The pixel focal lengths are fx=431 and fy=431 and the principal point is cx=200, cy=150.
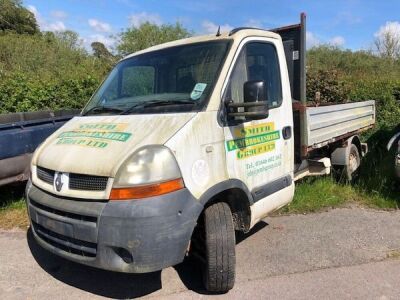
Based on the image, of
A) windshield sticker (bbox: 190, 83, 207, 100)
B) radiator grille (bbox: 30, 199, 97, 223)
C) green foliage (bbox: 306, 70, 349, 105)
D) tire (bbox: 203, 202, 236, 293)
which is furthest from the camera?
green foliage (bbox: 306, 70, 349, 105)

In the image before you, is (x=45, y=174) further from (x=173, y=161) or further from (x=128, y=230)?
(x=173, y=161)

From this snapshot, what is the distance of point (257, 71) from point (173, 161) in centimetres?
159

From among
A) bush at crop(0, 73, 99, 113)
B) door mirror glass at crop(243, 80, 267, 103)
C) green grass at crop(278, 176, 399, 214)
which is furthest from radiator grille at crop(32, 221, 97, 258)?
bush at crop(0, 73, 99, 113)

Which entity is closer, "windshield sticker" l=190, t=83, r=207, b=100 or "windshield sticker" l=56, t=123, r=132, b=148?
"windshield sticker" l=56, t=123, r=132, b=148

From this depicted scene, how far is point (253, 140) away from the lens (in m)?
4.15

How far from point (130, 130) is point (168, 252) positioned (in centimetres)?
106

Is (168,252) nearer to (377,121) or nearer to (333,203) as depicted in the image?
(333,203)

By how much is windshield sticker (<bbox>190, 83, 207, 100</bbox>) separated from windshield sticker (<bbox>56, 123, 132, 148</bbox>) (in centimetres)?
65

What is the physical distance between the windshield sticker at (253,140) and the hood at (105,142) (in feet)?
1.80

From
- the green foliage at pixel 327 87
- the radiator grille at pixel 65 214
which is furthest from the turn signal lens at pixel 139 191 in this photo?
the green foliage at pixel 327 87

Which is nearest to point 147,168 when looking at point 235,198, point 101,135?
point 101,135

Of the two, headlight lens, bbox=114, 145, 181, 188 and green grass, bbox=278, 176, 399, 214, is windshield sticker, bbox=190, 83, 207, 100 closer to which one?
headlight lens, bbox=114, 145, 181, 188

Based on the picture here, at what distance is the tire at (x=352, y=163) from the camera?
285 inches

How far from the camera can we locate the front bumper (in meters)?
3.18
